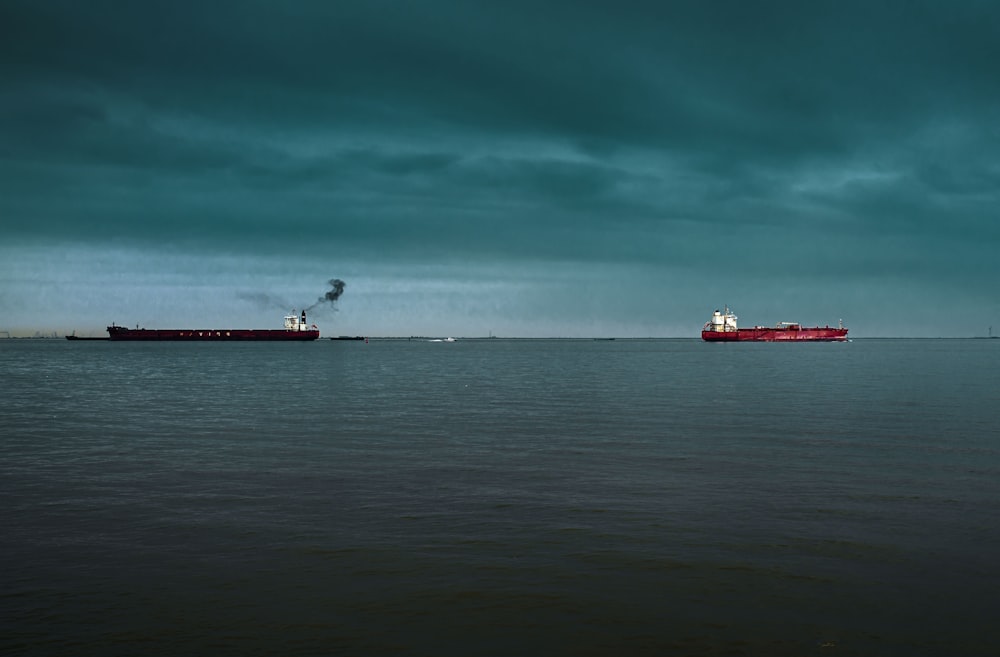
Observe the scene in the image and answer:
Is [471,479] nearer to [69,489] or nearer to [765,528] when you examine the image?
[765,528]

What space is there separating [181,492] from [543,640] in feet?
46.1

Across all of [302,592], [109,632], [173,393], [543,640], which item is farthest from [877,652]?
[173,393]

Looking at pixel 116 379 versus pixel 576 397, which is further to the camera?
pixel 116 379

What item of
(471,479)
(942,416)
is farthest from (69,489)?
(942,416)

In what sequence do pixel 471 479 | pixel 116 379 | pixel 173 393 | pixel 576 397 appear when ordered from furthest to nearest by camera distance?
pixel 116 379, pixel 173 393, pixel 576 397, pixel 471 479

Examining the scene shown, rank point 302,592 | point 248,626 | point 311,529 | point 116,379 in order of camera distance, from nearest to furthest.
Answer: point 248,626 → point 302,592 → point 311,529 → point 116,379

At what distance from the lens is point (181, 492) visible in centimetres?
2114

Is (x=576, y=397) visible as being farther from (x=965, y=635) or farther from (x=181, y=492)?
(x=965, y=635)

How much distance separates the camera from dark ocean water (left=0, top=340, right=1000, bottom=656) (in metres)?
11.4

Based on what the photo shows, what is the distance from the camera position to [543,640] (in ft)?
36.5

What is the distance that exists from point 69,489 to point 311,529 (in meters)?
9.40

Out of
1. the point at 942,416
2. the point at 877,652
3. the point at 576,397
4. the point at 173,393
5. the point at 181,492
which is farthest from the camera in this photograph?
the point at 173,393

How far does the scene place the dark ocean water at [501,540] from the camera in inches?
450

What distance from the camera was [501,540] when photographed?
16141mm
